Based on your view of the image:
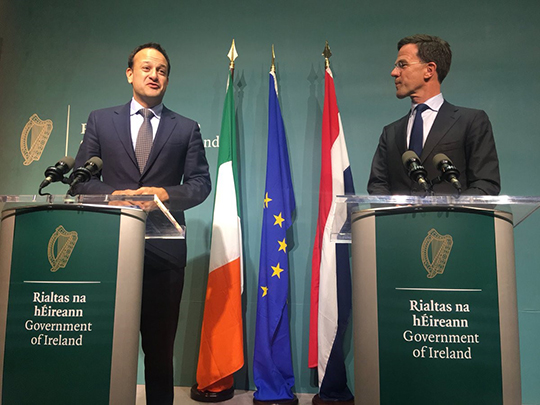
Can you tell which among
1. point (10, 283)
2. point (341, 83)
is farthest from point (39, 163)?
point (10, 283)

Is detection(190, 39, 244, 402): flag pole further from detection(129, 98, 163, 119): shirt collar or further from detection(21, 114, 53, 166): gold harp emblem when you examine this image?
detection(21, 114, 53, 166): gold harp emblem

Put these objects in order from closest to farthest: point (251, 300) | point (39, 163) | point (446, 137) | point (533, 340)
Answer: point (446, 137), point (533, 340), point (251, 300), point (39, 163)

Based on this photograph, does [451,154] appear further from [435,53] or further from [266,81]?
[266,81]

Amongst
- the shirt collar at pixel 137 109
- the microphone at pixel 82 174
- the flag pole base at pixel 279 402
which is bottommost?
the flag pole base at pixel 279 402

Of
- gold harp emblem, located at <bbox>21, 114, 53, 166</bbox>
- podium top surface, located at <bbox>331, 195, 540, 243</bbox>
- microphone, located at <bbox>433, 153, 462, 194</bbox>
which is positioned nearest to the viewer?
podium top surface, located at <bbox>331, 195, 540, 243</bbox>

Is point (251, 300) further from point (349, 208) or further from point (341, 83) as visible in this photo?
point (349, 208)

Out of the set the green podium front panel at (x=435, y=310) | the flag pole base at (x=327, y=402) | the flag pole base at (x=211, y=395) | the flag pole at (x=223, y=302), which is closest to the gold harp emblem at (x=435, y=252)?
the green podium front panel at (x=435, y=310)

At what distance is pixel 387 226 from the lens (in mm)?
1806

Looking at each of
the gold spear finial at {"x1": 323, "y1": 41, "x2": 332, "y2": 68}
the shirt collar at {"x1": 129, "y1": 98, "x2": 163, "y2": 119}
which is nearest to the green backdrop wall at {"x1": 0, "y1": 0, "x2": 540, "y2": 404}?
the gold spear finial at {"x1": 323, "y1": 41, "x2": 332, "y2": 68}

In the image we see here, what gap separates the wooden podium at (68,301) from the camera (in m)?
1.76

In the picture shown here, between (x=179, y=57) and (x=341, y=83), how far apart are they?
1.28 metres

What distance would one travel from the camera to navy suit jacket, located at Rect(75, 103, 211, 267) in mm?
2660

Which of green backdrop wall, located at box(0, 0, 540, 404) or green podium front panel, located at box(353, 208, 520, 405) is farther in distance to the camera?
green backdrop wall, located at box(0, 0, 540, 404)

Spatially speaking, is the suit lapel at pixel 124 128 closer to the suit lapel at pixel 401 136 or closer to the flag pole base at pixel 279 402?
the suit lapel at pixel 401 136
